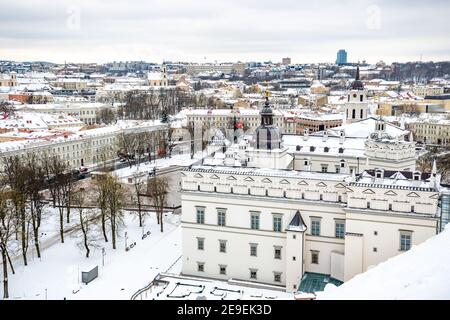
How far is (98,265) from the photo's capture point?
41188 millimetres

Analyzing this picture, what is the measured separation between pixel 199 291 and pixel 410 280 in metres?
20.8

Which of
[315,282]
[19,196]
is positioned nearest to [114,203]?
[19,196]

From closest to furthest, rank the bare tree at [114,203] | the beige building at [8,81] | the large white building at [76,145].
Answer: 1. the bare tree at [114,203]
2. the large white building at [76,145]
3. the beige building at [8,81]

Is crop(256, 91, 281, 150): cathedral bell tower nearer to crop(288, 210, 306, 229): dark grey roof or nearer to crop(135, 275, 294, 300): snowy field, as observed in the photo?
crop(288, 210, 306, 229): dark grey roof

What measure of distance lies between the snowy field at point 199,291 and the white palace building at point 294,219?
1.58 metres

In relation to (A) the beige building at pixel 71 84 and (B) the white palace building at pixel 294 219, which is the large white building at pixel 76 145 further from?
(A) the beige building at pixel 71 84

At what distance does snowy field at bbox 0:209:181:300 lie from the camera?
3638 cm

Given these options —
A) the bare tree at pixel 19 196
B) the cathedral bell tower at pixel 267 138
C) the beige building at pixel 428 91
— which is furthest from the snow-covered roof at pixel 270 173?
the beige building at pixel 428 91

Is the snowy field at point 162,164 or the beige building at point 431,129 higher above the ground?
the beige building at point 431,129

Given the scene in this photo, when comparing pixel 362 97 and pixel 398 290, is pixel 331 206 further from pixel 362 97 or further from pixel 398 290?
pixel 362 97

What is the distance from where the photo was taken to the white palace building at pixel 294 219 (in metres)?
33.1

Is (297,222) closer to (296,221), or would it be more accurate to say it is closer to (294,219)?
(296,221)

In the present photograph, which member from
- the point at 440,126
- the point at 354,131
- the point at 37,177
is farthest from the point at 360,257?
the point at 440,126
